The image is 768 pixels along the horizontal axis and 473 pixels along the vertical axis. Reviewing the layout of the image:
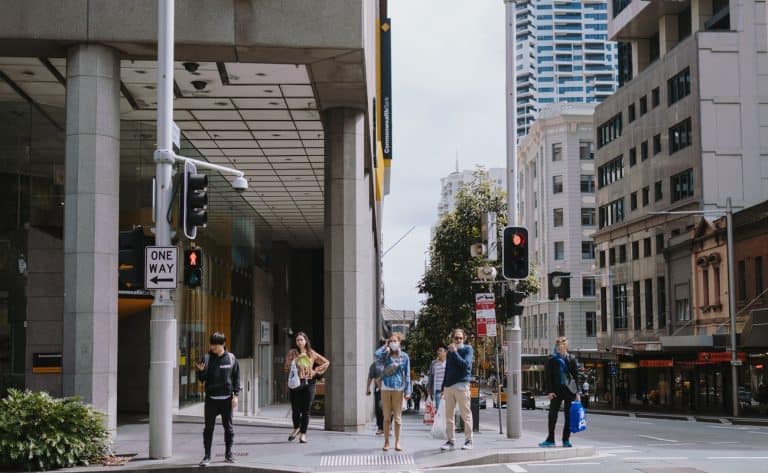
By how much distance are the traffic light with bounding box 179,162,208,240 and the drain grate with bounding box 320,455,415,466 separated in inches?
153

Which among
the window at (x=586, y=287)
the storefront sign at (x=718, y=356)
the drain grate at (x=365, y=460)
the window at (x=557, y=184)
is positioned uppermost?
the window at (x=557, y=184)

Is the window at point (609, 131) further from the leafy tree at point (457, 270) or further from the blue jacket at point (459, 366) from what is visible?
the blue jacket at point (459, 366)

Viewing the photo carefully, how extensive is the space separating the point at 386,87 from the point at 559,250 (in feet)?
226

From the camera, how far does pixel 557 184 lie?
351ft

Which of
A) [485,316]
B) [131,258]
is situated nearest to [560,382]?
[485,316]

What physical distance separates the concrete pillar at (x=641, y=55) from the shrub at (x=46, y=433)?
65.7m

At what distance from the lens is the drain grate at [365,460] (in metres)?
14.9

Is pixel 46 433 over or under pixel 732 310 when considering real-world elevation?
under

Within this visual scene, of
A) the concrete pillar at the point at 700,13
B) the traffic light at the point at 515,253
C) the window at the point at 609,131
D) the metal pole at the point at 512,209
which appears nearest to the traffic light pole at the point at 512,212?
the metal pole at the point at 512,209

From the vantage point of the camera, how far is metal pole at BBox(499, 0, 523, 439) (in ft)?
62.9

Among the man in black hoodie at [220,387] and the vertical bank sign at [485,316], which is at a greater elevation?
the vertical bank sign at [485,316]

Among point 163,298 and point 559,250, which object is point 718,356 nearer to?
point 163,298

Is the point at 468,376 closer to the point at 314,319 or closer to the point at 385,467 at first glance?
the point at 385,467

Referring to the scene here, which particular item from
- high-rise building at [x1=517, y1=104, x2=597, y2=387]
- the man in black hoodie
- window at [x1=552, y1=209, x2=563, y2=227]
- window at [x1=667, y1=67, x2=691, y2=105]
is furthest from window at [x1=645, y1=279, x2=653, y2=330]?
the man in black hoodie
